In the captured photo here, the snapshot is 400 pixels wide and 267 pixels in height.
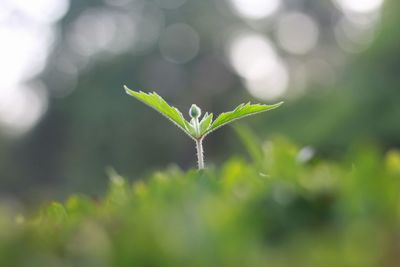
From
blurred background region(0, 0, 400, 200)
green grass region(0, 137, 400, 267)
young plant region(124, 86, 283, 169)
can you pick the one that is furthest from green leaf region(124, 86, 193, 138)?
blurred background region(0, 0, 400, 200)

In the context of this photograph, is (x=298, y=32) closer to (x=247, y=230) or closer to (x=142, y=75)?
(x=142, y=75)

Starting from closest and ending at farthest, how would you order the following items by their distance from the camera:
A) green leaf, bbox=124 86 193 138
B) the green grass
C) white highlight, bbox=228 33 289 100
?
the green grass → green leaf, bbox=124 86 193 138 → white highlight, bbox=228 33 289 100

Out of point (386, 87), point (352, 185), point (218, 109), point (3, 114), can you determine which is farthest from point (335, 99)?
point (352, 185)

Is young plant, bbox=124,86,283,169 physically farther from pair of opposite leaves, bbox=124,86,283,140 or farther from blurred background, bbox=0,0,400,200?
blurred background, bbox=0,0,400,200

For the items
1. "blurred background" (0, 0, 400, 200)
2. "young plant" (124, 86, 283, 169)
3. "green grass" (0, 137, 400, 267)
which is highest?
"green grass" (0, 137, 400, 267)

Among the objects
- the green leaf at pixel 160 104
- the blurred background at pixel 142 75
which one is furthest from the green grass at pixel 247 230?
the blurred background at pixel 142 75

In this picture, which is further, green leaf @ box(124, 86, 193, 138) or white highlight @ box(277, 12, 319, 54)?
white highlight @ box(277, 12, 319, 54)

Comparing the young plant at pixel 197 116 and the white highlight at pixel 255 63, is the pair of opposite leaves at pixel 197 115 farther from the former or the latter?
the white highlight at pixel 255 63
